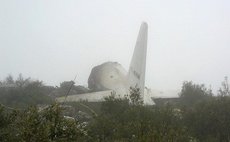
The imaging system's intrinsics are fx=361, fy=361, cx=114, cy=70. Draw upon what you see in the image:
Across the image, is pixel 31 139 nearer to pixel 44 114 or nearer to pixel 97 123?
pixel 44 114

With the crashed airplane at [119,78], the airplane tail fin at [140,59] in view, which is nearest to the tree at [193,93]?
the crashed airplane at [119,78]

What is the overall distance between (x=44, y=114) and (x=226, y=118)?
31.9 m

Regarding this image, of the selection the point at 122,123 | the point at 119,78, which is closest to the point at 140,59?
the point at 119,78

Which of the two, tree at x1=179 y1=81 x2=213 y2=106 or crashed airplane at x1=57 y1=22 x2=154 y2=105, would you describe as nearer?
crashed airplane at x1=57 y1=22 x2=154 y2=105

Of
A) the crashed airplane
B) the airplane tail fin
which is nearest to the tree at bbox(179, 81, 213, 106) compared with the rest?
the crashed airplane

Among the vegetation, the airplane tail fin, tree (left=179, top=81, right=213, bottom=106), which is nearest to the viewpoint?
the vegetation

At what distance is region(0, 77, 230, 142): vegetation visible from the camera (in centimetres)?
1614

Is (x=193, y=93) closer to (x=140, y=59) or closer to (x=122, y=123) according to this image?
(x=140, y=59)

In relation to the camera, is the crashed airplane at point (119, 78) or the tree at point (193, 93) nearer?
the crashed airplane at point (119, 78)

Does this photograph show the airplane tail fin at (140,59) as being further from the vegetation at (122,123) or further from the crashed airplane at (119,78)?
the vegetation at (122,123)

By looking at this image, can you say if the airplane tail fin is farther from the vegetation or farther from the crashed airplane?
the vegetation

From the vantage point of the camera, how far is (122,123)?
3562 centimetres

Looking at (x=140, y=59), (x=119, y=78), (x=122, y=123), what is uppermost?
(x=140, y=59)

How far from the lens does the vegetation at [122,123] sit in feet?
53.0
